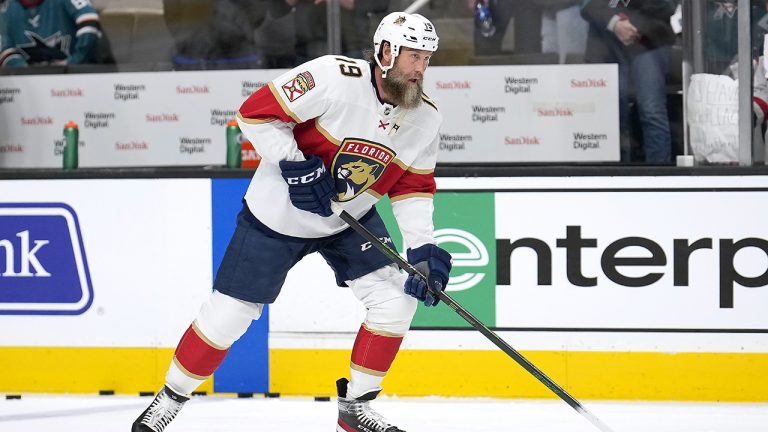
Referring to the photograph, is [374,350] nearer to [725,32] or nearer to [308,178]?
[308,178]

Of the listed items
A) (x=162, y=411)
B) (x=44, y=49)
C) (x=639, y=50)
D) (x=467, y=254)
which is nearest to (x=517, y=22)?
(x=639, y=50)

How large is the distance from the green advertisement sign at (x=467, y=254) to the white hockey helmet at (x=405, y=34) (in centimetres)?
117

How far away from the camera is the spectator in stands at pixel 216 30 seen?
5.25 metres

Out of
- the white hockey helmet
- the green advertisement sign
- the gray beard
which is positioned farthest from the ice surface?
the white hockey helmet

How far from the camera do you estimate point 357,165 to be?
3596 mm

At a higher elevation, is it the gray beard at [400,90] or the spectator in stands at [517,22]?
the spectator in stands at [517,22]

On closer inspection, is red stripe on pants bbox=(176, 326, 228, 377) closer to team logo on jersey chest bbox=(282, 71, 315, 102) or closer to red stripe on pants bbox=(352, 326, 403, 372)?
red stripe on pants bbox=(352, 326, 403, 372)

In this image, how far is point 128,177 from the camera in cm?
470

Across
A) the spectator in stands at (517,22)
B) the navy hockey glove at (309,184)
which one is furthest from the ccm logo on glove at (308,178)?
the spectator in stands at (517,22)

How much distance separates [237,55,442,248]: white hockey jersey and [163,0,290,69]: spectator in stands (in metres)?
1.68

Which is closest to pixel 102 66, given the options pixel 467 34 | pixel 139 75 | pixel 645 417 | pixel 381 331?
pixel 139 75

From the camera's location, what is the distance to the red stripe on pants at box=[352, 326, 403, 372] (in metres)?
3.70

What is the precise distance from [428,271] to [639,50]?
174 cm

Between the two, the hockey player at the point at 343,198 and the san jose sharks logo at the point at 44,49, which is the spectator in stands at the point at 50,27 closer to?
the san jose sharks logo at the point at 44,49
